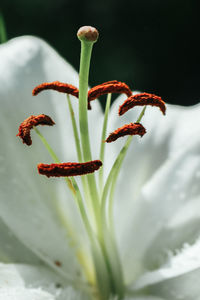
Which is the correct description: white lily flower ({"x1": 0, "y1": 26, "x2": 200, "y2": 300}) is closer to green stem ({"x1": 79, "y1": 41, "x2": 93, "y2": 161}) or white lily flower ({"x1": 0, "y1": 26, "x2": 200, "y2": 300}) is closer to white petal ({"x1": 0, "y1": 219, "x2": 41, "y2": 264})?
white petal ({"x1": 0, "y1": 219, "x2": 41, "y2": 264})

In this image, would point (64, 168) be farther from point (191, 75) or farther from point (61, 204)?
point (191, 75)

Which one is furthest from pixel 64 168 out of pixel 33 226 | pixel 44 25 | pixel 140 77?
pixel 44 25

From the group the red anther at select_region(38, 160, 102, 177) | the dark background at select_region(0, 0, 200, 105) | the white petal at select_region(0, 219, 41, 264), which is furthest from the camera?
the dark background at select_region(0, 0, 200, 105)

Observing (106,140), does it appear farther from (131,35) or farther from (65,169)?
(131,35)

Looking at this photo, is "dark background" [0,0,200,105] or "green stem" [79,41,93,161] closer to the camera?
"green stem" [79,41,93,161]

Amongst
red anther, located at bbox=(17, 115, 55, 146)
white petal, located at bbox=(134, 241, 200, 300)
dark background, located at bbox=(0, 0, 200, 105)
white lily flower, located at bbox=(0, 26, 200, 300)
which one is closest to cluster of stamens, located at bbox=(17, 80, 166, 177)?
red anther, located at bbox=(17, 115, 55, 146)

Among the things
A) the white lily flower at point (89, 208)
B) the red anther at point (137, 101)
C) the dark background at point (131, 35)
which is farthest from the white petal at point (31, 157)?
the dark background at point (131, 35)
